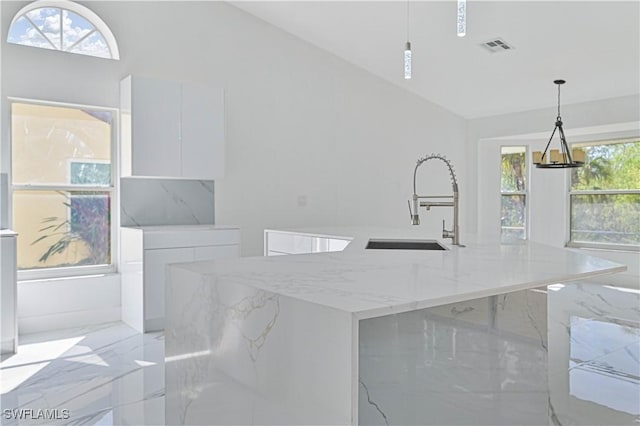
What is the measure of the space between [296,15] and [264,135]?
135 cm

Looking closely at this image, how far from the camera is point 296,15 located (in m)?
5.30

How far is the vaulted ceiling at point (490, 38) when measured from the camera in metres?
4.42

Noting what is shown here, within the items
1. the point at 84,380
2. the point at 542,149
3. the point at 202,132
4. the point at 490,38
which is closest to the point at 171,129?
the point at 202,132

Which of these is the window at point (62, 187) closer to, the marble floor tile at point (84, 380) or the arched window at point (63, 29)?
the arched window at point (63, 29)

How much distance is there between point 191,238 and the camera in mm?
4258

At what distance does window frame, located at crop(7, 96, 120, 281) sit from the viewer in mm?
4132

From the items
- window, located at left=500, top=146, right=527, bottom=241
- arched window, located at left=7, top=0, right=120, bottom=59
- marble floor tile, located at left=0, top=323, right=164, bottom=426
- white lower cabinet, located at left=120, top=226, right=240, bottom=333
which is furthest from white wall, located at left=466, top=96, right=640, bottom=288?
arched window, located at left=7, top=0, right=120, bottom=59

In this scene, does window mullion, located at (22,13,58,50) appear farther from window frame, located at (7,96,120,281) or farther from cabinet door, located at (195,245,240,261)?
cabinet door, located at (195,245,240,261)

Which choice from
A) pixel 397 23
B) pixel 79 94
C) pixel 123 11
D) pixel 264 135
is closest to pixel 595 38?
pixel 397 23

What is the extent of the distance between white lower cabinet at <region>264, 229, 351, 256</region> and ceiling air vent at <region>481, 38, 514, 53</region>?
280 centimetres

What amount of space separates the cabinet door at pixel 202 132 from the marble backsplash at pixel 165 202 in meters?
0.42

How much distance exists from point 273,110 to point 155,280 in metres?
2.45

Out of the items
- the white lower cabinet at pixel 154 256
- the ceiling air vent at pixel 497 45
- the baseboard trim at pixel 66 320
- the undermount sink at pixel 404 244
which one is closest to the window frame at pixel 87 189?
the white lower cabinet at pixel 154 256

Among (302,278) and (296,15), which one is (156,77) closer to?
(296,15)
